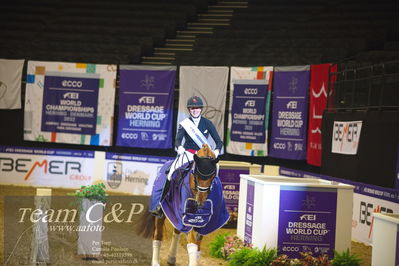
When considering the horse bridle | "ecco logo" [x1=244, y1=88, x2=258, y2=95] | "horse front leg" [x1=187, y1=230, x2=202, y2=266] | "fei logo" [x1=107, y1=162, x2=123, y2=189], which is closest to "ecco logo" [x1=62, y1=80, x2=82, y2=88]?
"fei logo" [x1=107, y1=162, x2=123, y2=189]

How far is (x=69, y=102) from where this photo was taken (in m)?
20.1

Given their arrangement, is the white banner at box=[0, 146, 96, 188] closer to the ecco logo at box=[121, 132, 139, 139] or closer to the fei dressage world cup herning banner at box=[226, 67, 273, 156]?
the ecco logo at box=[121, 132, 139, 139]

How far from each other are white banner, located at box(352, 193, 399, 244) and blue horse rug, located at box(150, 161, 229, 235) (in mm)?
3869

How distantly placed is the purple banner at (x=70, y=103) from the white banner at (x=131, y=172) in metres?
1.68

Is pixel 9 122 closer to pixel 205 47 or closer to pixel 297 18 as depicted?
pixel 205 47

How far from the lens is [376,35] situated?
17703 millimetres

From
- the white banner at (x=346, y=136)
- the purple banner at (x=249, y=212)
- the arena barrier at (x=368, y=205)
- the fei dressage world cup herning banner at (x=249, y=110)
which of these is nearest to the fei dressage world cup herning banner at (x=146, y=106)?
the fei dressage world cup herning banner at (x=249, y=110)

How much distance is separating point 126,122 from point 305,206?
36.7 ft

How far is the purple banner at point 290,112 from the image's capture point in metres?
16.8

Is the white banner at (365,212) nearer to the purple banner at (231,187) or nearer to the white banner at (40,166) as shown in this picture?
the purple banner at (231,187)

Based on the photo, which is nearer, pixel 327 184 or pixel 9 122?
pixel 327 184

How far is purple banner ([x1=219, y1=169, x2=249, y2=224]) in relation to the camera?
1320 cm

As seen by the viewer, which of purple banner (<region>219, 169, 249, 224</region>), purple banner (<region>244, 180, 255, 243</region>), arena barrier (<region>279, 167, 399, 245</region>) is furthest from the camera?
purple banner (<region>219, 169, 249, 224</region>)

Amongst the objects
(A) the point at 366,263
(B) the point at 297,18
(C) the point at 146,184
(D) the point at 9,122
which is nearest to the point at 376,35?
(B) the point at 297,18
